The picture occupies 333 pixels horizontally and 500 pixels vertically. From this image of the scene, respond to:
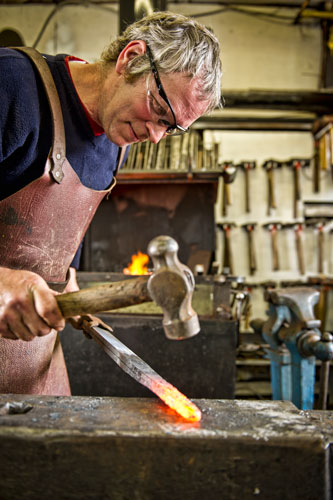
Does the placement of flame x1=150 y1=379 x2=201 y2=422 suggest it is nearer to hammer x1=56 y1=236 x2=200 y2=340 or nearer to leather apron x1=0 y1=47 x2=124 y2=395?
hammer x1=56 y1=236 x2=200 y2=340

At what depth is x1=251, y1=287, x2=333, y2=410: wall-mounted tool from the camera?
2236 millimetres

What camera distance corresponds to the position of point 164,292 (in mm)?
834

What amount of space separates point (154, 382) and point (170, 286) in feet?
1.22

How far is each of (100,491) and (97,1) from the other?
6513 mm

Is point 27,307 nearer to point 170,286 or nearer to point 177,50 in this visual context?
point 170,286

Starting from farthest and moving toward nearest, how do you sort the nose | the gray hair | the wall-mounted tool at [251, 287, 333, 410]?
1. the wall-mounted tool at [251, 287, 333, 410]
2. the nose
3. the gray hair

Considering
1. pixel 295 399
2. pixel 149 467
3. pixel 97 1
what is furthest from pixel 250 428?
pixel 97 1

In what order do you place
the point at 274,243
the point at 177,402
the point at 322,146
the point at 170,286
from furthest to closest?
1. the point at 274,243
2. the point at 322,146
3. the point at 177,402
4. the point at 170,286

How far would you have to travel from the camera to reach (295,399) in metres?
2.31

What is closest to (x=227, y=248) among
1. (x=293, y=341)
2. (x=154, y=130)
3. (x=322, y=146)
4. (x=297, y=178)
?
(x=297, y=178)

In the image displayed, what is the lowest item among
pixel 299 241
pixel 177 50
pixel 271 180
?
pixel 299 241

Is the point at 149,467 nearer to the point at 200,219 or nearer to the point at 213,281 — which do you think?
the point at 213,281

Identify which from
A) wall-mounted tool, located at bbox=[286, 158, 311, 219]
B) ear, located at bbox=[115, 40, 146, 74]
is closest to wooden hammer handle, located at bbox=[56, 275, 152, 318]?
ear, located at bbox=[115, 40, 146, 74]

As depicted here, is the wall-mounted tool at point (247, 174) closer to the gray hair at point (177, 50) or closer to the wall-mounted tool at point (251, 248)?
the wall-mounted tool at point (251, 248)
